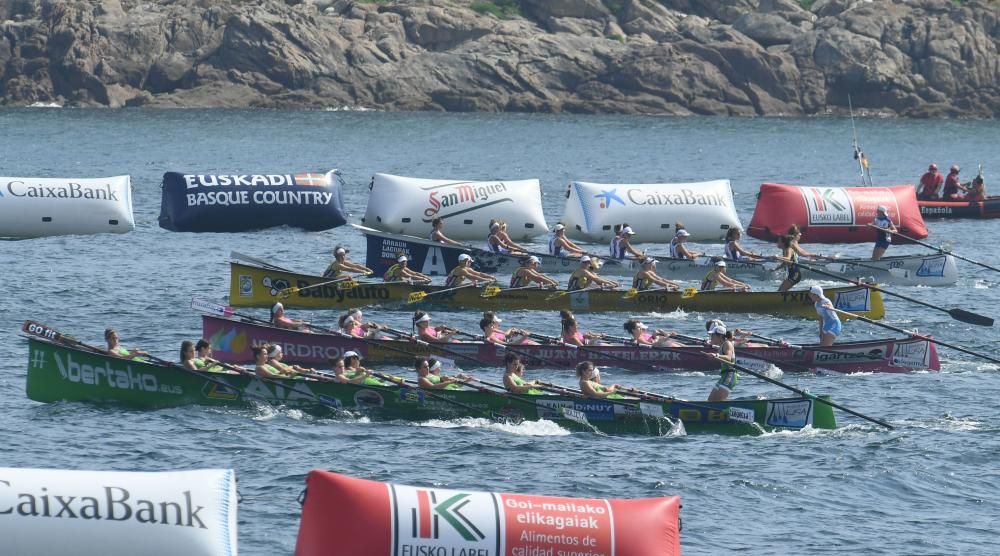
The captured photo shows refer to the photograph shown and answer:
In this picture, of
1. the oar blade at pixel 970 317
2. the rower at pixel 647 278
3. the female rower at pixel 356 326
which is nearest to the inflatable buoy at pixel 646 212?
the rower at pixel 647 278

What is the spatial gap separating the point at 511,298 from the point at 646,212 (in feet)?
44.3

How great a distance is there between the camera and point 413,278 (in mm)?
45219

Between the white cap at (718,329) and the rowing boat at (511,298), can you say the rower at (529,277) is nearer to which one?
the rowing boat at (511,298)

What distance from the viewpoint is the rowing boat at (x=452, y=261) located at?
48594 millimetres

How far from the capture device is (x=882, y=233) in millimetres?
51906

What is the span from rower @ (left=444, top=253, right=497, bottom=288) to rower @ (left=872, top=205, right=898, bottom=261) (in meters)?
13.4

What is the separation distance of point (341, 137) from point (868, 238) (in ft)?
199

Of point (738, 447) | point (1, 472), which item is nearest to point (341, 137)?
point (738, 447)

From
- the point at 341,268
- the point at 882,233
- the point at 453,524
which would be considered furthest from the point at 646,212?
the point at 453,524

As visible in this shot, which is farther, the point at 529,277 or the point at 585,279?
the point at 529,277

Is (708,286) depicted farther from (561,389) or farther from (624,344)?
(561,389)

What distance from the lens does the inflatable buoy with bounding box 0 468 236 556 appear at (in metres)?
18.0

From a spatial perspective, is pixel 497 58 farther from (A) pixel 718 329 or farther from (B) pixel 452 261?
(A) pixel 718 329

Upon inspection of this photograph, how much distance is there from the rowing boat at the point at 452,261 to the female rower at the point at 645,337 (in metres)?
10.8
